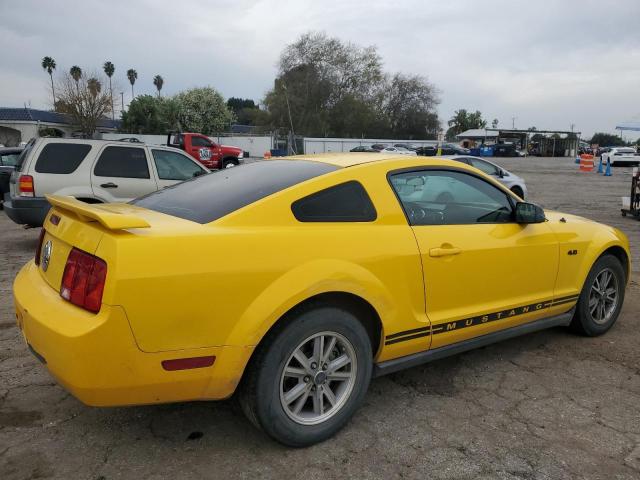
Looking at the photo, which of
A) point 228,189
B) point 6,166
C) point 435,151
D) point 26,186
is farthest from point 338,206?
point 435,151

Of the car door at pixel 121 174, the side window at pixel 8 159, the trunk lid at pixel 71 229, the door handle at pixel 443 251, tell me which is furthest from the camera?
the side window at pixel 8 159

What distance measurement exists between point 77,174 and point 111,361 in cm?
604

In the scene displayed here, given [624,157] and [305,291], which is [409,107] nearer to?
[624,157]

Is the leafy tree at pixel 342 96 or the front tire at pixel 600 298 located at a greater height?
the leafy tree at pixel 342 96

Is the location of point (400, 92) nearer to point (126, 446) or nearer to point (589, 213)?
point (589, 213)

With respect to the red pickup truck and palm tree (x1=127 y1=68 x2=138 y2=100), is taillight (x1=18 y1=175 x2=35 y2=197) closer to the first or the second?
the red pickup truck

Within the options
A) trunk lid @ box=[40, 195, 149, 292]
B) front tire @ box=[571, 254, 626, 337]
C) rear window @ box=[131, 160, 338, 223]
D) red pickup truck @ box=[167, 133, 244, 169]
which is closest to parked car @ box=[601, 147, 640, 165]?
red pickup truck @ box=[167, 133, 244, 169]

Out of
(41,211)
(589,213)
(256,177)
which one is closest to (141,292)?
(256,177)

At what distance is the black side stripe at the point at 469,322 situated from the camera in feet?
9.73

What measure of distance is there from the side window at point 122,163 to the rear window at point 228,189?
4.65 m

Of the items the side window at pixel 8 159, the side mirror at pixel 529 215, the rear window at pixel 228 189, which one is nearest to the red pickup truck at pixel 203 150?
the side window at pixel 8 159

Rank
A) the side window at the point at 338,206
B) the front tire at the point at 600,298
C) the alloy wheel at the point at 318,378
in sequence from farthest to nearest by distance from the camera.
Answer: the front tire at the point at 600,298 < the side window at the point at 338,206 < the alloy wheel at the point at 318,378

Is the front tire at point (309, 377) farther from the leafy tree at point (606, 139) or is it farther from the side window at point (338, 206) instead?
the leafy tree at point (606, 139)

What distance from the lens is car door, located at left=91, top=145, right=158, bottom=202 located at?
762 cm
